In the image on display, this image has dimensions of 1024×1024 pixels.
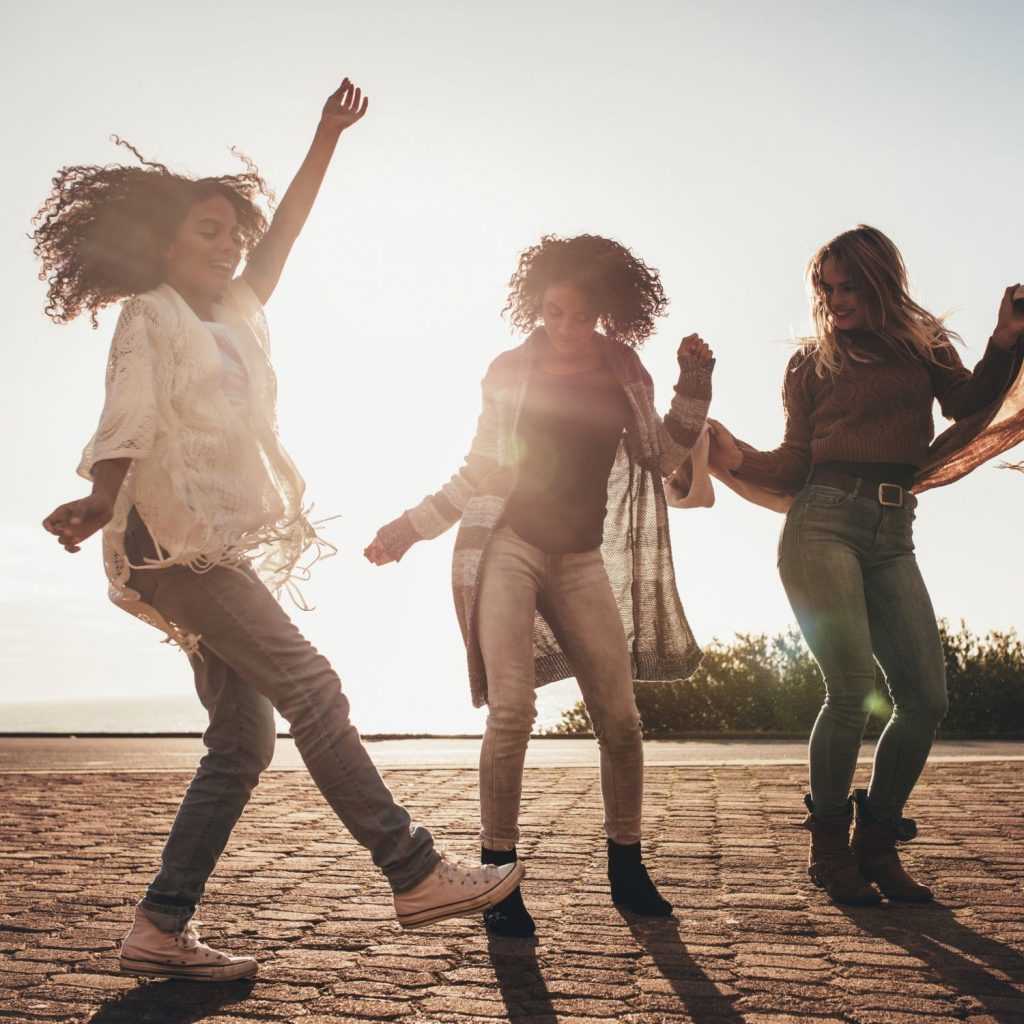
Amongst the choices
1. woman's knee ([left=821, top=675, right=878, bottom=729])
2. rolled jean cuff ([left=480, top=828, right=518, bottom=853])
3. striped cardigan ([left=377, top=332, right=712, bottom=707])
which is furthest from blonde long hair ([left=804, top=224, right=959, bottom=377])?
rolled jean cuff ([left=480, top=828, right=518, bottom=853])

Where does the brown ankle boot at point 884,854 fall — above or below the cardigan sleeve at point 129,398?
below

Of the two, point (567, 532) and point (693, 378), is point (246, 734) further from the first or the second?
point (693, 378)

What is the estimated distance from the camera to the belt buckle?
177 inches

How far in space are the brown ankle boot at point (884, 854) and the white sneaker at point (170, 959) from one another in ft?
7.97

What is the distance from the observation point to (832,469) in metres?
4.61

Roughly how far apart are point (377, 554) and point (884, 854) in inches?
89.8

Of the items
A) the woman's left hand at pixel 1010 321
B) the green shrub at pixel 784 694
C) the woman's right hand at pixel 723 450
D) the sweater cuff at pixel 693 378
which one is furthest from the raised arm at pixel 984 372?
the green shrub at pixel 784 694

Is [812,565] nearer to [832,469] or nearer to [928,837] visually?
[832,469]

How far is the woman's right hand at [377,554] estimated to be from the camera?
14.7ft

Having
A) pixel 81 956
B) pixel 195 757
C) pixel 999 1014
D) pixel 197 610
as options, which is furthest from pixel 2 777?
pixel 999 1014

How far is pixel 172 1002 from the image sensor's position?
10.4ft

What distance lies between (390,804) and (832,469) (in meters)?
2.30

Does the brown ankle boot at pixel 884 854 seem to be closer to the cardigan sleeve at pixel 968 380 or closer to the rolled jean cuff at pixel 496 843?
the rolled jean cuff at pixel 496 843

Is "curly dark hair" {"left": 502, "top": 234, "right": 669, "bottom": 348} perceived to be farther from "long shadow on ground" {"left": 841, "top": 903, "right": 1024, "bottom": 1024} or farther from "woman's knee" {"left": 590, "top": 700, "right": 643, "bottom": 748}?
"long shadow on ground" {"left": 841, "top": 903, "right": 1024, "bottom": 1024}
